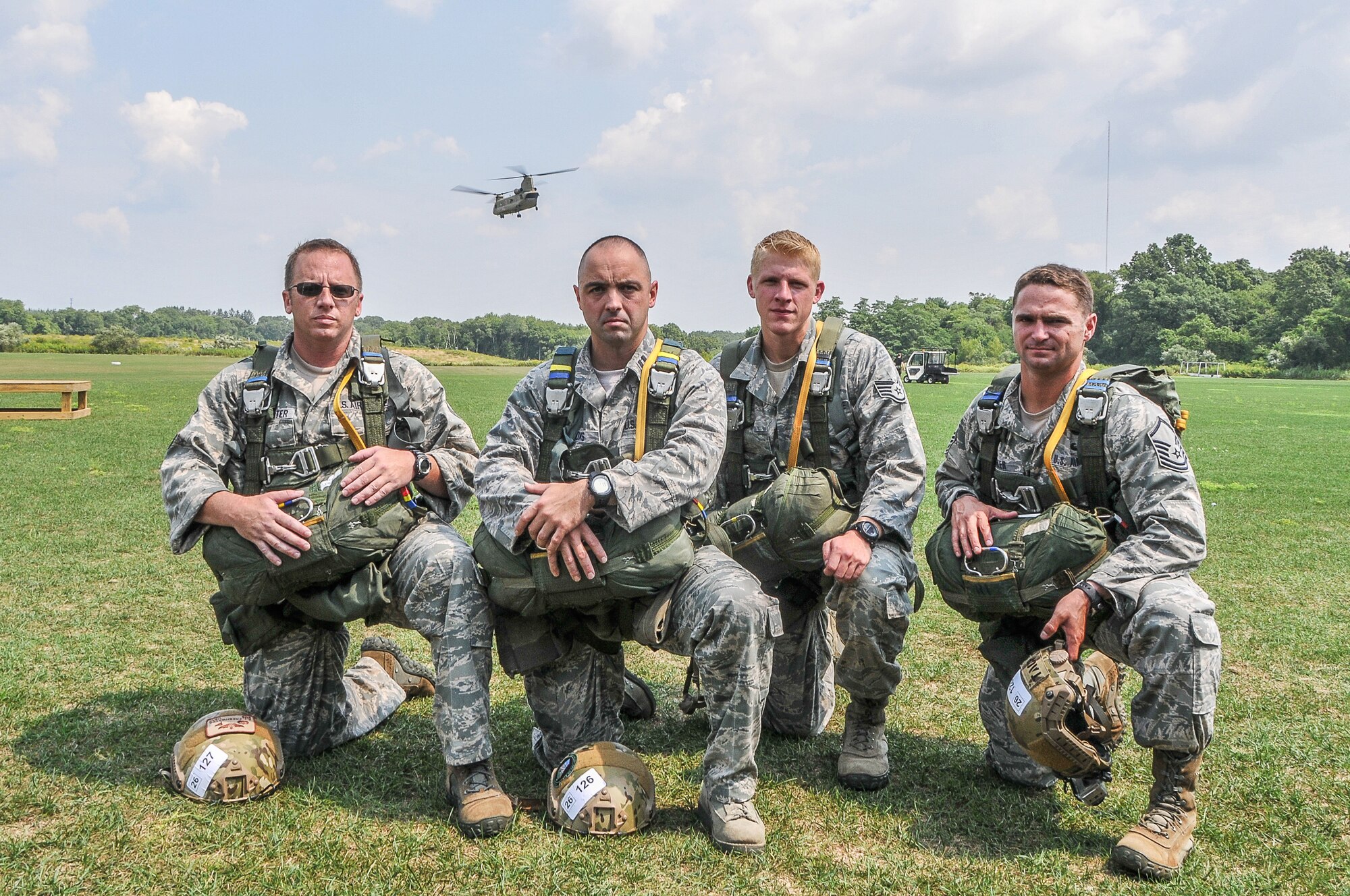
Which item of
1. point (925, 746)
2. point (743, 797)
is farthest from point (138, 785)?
point (925, 746)

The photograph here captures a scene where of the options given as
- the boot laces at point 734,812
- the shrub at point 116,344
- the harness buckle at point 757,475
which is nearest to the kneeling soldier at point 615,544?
the boot laces at point 734,812

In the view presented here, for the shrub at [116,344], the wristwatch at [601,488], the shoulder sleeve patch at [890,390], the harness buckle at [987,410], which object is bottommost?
the wristwatch at [601,488]

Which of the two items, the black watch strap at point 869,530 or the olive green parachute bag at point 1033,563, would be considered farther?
the black watch strap at point 869,530

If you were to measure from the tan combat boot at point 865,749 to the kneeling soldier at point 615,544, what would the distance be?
791 mm

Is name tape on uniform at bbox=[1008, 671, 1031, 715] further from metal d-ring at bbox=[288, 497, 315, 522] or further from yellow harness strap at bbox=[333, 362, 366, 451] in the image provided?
yellow harness strap at bbox=[333, 362, 366, 451]

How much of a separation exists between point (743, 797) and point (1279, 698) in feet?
12.8

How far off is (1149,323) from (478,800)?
148 m

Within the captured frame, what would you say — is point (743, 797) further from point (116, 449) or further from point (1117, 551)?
point (116, 449)

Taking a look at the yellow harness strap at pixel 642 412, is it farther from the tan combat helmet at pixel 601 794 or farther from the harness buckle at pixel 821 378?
the tan combat helmet at pixel 601 794

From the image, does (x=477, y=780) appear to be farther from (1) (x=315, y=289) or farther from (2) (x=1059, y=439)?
(2) (x=1059, y=439)

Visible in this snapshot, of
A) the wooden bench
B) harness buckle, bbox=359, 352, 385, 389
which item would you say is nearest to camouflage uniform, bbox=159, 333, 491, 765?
harness buckle, bbox=359, 352, 385, 389

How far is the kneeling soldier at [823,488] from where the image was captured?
4.77 m

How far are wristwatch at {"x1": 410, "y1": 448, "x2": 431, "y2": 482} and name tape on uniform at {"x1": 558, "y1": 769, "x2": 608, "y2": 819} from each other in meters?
1.77

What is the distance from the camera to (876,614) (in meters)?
4.69
